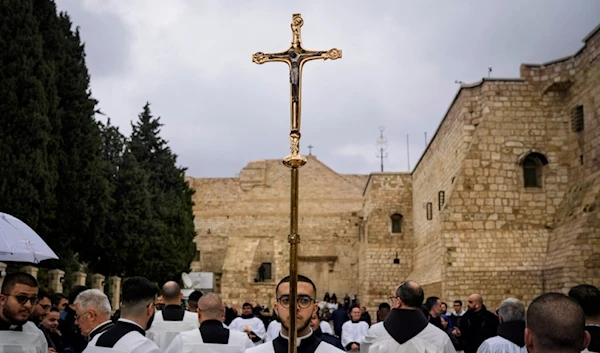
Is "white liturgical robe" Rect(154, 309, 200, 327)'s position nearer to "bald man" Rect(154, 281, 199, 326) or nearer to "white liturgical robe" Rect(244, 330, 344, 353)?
"bald man" Rect(154, 281, 199, 326)

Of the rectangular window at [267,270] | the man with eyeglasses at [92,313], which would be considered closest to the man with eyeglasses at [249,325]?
the man with eyeglasses at [92,313]

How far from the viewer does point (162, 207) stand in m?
25.7

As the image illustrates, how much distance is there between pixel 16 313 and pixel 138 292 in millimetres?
763

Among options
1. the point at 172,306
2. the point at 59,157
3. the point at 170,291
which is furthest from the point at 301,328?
the point at 59,157

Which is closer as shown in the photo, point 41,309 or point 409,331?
point 409,331

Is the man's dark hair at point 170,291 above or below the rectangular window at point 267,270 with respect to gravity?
below

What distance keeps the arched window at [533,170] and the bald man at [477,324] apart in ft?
29.4

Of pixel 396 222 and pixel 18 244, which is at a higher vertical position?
pixel 396 222

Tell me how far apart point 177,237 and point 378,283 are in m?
8.77

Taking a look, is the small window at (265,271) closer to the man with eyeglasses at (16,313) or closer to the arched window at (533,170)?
the arched window at (533,170)

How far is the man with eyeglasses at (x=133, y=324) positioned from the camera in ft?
12.1

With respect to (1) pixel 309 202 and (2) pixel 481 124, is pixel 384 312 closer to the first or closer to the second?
(2) pixel 481 124

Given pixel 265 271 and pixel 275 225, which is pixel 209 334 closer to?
pixel 265 271

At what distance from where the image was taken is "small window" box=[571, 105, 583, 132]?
1538 centimetres
